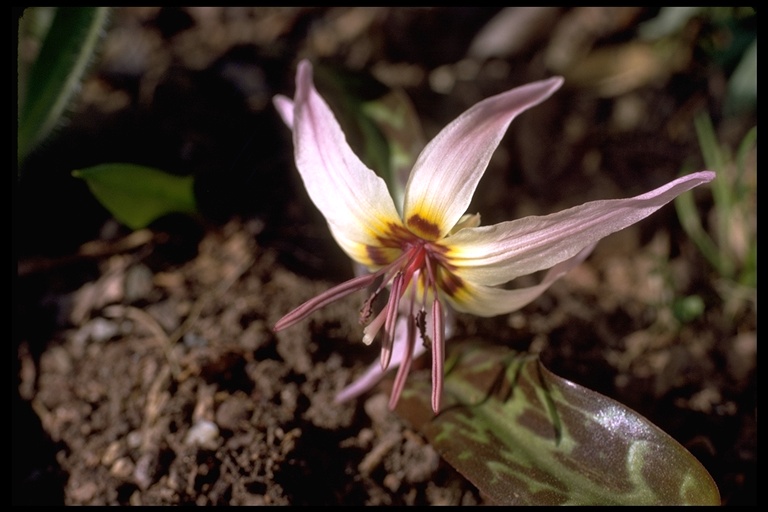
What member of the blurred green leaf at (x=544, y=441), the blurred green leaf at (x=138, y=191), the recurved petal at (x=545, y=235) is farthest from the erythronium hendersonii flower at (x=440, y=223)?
the blurred green leaf at (x=138, y=191)

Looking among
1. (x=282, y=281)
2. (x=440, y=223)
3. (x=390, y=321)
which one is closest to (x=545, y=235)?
(x=440, y=223)

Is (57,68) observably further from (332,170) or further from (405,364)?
(405,364)

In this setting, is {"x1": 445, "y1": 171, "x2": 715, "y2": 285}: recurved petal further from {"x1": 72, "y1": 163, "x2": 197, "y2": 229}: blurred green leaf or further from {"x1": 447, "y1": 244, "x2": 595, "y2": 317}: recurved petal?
{"x1": 72, "y1": 163, "x2": 197, "y2": 229}: blurred green leaf

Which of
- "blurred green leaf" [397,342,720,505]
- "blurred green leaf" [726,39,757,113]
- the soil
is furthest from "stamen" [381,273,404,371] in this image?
"blurred green leaf" [726,39,757,113]

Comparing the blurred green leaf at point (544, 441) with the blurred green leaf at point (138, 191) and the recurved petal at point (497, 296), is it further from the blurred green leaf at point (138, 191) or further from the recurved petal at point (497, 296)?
the blurred green leaf at point (138, 191)

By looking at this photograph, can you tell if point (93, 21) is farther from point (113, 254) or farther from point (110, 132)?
point (113, 254)

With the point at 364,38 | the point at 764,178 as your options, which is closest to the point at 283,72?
the point at 364,38
